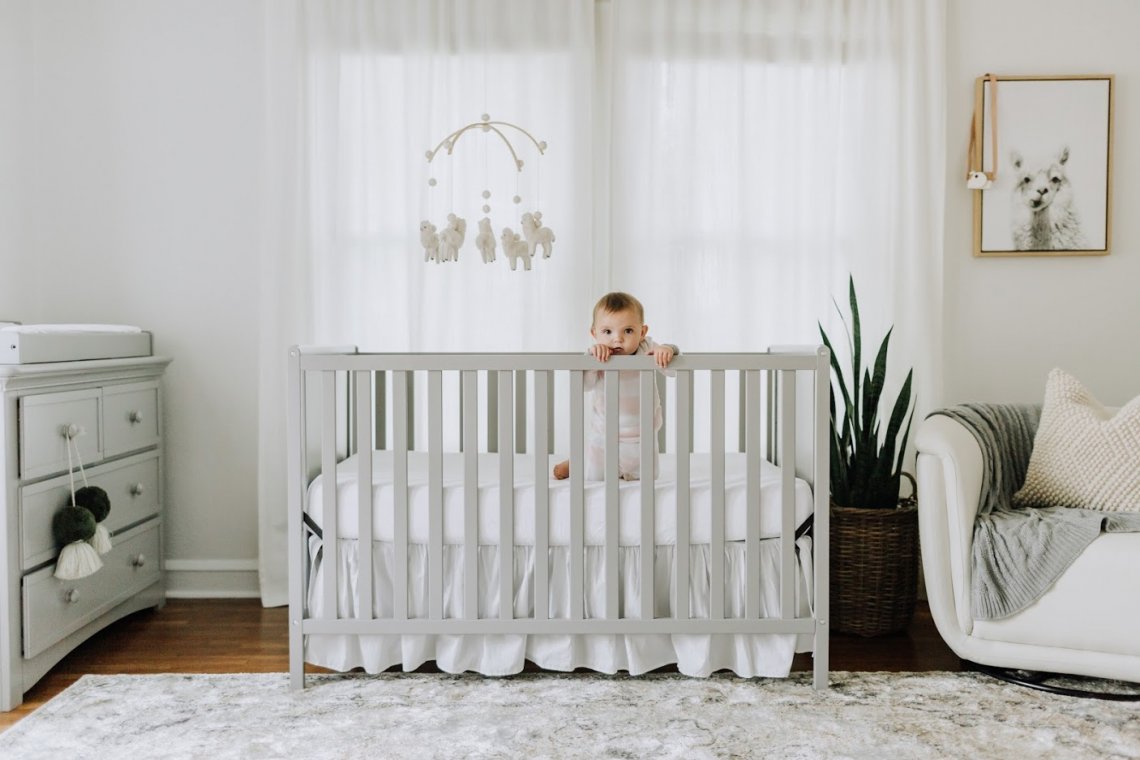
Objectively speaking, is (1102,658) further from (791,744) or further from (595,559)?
(595,559)

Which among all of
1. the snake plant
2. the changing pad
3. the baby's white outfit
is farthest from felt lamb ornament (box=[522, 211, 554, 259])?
the changing pad

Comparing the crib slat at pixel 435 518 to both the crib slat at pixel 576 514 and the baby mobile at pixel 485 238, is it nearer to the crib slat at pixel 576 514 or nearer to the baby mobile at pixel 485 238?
the crib slat at pixel 576 514

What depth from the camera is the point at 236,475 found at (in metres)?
3.05

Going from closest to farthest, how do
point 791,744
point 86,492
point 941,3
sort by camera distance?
point 791,744 < point 86,492 < point 941,3

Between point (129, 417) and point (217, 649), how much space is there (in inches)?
29.3

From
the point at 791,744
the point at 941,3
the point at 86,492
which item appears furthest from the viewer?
the point at 941,3

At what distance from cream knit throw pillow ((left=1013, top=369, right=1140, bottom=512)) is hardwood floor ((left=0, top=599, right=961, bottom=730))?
0.52m

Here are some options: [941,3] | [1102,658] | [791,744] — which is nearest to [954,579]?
[1102,658]

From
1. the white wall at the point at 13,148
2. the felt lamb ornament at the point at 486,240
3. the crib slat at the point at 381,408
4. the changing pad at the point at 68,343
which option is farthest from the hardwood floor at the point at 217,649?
the felt lamb ornament at the point at 486,240

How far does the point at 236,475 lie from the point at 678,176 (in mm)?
1802

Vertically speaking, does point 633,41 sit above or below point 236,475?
above

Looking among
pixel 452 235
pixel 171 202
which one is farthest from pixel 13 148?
pixel 452 235

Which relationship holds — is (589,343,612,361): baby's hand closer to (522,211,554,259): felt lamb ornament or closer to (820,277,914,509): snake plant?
(522,211,554,259): felt lamb ornament

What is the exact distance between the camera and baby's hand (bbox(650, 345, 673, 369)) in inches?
81.4
